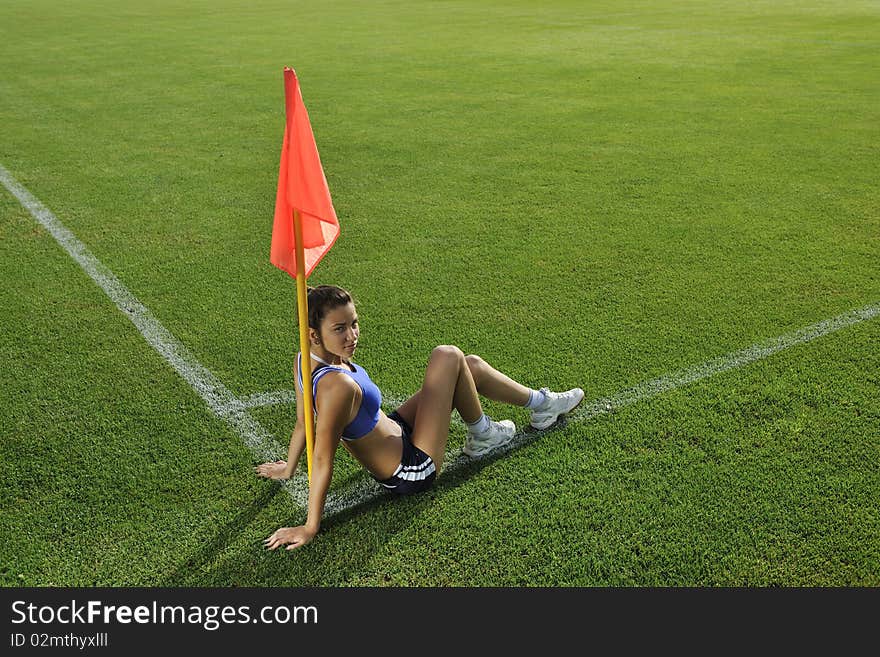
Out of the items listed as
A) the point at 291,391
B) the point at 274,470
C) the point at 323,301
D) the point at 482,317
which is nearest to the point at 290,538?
the point at 274,470

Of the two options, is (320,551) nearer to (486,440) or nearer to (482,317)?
(486,440)

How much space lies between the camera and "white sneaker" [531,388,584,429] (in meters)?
4.71

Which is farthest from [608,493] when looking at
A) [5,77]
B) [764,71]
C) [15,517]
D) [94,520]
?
[5,77]

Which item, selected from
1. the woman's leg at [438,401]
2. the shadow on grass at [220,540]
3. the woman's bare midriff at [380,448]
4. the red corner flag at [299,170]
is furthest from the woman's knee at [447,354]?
the shadow on grass at [220,540]

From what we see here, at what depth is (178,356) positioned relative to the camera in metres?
5.58

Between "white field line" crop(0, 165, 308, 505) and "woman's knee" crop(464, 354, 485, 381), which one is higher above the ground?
"woman's knee" crop(464, 354, 485, 381)

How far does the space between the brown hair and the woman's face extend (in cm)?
2

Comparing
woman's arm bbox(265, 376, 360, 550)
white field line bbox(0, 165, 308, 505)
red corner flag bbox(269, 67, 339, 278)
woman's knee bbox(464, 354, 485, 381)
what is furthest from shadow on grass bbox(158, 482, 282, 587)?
red corner flag bbox(269, 67, 339, 278)

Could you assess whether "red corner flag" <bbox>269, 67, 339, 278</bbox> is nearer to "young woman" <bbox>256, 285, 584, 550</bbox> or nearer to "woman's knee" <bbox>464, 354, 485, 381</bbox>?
"young woman" <bbox>256, 285, 584, 550</bbox>

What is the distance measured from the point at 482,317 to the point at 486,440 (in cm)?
170

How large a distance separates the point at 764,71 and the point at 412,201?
9.82 m

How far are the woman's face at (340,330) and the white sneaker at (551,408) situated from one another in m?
1.37

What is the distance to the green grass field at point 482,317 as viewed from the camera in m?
3.88

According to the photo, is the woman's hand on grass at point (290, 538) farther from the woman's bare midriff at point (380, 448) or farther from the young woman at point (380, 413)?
the woman's bare midriff at point (380, 448)
